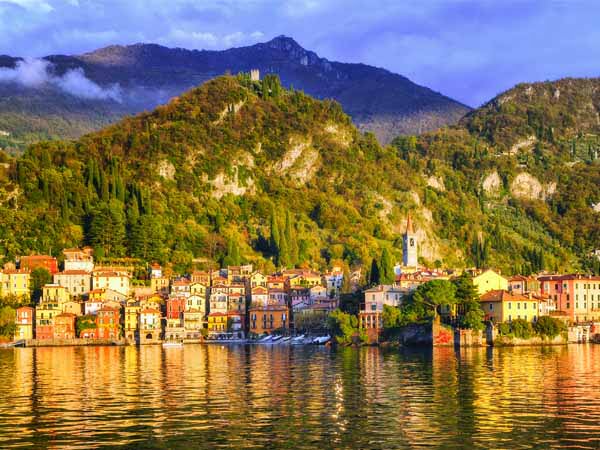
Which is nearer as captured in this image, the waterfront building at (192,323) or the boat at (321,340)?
the boat at (321,340)

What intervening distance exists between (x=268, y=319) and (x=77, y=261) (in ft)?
74.7

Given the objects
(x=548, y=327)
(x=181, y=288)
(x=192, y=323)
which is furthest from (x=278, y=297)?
(x=548, y=327)

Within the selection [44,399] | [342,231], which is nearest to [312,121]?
[342,231]

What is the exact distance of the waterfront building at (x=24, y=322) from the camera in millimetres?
103375

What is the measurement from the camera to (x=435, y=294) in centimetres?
8938

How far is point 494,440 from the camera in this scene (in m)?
35.3

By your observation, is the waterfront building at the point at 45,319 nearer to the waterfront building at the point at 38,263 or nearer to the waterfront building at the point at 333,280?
the waterfront building at the point at 38,263

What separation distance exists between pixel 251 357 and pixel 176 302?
1400 inches

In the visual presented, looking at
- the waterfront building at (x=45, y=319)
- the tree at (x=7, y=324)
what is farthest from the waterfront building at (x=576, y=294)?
the tree at (x=7, y=324)

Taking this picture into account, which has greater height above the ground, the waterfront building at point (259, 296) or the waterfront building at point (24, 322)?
the waterfront building at point (259, 296)

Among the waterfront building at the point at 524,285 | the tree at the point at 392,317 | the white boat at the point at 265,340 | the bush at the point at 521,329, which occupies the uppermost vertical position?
the waterfront building at the point at 524,285

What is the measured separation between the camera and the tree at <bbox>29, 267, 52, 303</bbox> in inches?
4345

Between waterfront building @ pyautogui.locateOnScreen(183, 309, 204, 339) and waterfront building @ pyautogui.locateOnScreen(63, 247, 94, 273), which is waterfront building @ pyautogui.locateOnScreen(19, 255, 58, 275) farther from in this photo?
waterfront building @ pyautogui.locateOnScreen(183, 309, 204, 339)

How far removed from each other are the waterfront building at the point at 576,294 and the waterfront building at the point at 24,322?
49.8 meters
